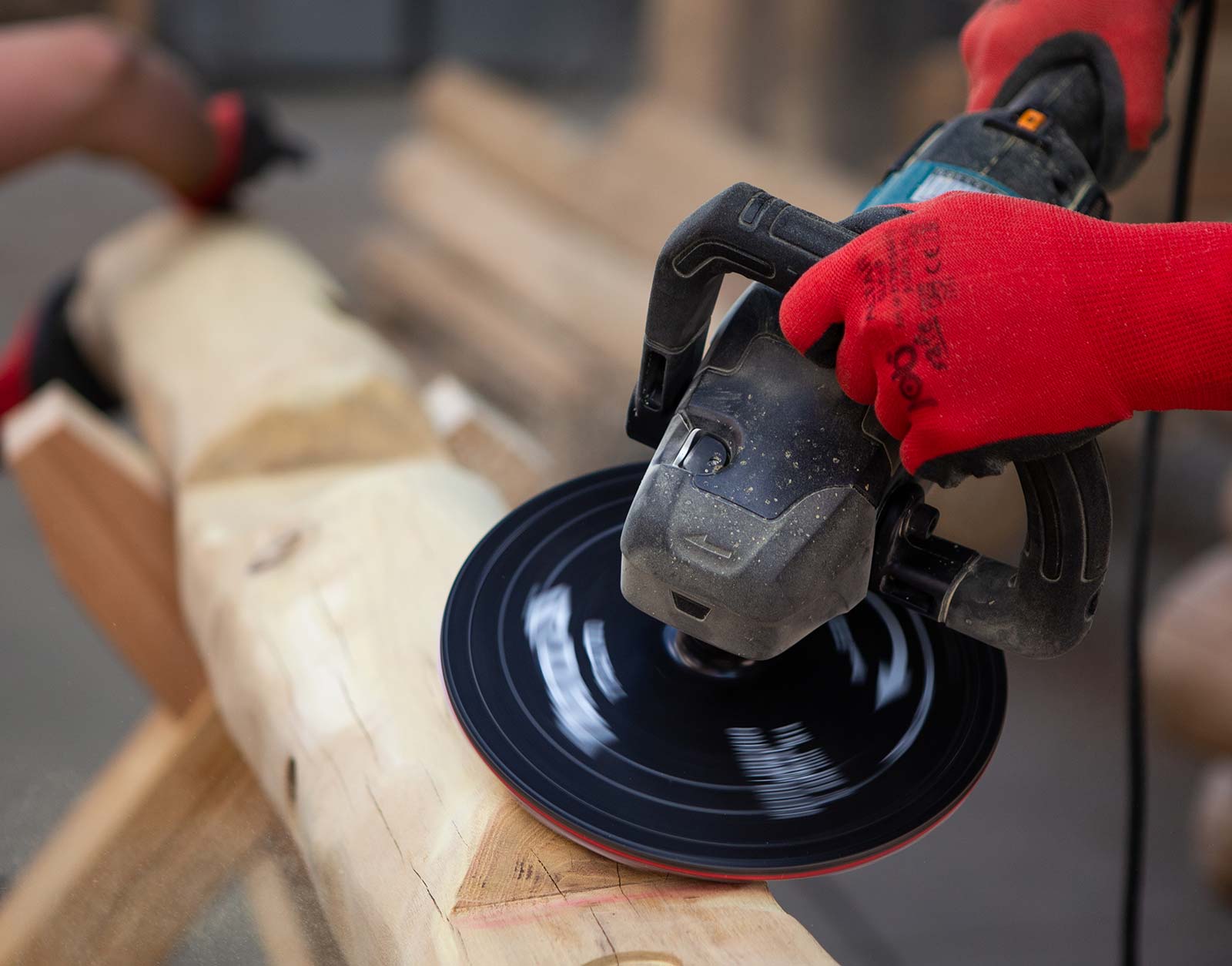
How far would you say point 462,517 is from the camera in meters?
1.14

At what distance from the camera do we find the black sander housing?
0.69m

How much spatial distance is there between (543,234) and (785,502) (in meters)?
2.29

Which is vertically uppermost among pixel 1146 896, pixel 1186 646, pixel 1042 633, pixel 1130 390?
pixel 1130 390

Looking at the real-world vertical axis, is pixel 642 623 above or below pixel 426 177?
above

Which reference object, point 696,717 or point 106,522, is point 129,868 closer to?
point 696,717

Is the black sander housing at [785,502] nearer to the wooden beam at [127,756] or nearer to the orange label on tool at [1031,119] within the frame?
the orange label on tool at [1031,119]

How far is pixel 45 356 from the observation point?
6.51ft

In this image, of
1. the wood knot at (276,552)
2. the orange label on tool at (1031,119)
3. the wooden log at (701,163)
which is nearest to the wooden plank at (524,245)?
the wooden log at (701,163)

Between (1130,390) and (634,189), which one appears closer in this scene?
(1130,390)

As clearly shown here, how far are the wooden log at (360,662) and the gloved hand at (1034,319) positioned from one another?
Answer: 36 centimetres

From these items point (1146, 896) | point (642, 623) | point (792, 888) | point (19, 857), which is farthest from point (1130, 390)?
point (1146, 896)

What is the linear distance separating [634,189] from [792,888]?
156 centimetres

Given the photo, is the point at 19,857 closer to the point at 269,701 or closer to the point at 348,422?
the point at 269,701

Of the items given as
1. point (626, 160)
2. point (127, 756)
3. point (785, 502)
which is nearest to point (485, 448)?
point (127, 756)
